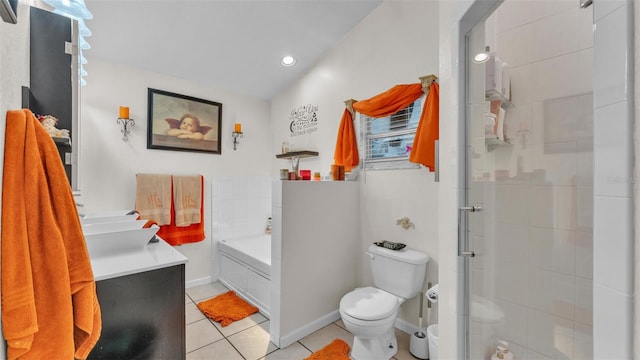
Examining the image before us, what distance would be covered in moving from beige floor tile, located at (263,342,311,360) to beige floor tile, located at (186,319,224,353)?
0.48 m

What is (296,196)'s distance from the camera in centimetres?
207

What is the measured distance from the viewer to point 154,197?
2.70m

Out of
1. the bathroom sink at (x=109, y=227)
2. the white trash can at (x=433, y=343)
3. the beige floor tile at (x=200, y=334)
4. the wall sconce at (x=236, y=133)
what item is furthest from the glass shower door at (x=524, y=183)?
the wall sconce at (x=236, y=133)

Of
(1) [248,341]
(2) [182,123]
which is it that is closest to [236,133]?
(2) [182,123]

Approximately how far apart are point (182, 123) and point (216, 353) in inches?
87.9

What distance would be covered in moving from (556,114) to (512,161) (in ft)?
0.80

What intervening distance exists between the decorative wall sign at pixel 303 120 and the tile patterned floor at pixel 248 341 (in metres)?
1.96

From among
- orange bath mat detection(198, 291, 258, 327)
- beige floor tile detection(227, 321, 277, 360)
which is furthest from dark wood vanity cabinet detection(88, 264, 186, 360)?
orange bath mat detection(198, 291, 258, 327)

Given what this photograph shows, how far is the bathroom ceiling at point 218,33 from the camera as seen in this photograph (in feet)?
6.97

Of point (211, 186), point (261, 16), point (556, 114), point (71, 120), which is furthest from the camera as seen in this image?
point (211, 186)

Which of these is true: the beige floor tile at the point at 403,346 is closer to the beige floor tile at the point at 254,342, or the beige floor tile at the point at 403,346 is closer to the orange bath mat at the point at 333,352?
the orange bath mat at the point at 333,352

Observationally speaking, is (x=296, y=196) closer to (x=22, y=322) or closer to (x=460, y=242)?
(x=460, y=242)

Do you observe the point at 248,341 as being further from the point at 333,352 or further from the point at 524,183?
the point at 524,183

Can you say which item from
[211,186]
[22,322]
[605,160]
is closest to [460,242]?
[605,160]
